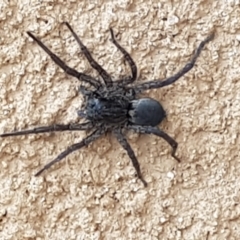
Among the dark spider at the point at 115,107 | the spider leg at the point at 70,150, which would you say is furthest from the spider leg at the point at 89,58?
the spider leg at the point at 70,150

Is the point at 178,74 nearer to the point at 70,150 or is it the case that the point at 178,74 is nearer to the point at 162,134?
the point at 162,134

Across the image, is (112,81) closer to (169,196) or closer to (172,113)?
(172,113)

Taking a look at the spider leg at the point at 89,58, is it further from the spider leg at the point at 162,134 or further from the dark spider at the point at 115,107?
the spider leg at the point at 162,134

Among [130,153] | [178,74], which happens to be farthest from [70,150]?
[178,74]

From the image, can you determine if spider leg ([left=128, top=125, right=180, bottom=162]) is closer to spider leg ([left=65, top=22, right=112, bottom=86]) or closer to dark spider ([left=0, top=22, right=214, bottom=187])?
dark spider ([left=0, top=22, right=214, bottom=187])

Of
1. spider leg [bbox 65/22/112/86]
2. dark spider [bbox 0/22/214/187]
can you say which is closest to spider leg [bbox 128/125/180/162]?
dark spider [bbox 0/22/214/187]
